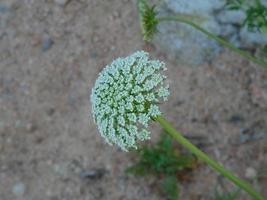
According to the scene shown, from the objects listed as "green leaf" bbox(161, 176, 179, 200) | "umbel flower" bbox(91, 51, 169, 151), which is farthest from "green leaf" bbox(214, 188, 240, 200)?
"umbel flower" bbox(91, 51, 169, 151)

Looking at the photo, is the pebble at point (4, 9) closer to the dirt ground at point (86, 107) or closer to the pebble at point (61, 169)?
the dirt ground at point (86, 107)

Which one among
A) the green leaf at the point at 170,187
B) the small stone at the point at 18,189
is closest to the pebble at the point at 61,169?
the small stone at the point at 18,189

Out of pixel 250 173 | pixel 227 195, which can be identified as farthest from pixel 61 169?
pixel 250 173

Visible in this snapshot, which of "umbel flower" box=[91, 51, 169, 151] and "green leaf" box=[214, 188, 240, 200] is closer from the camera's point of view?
"umbel flower" box=[91, 51, 169, 151]

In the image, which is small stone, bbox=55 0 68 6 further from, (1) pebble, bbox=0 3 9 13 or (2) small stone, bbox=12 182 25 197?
(2) small stone, bbox=12 182 25 197

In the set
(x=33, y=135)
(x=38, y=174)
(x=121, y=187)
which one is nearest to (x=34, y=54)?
(x=33, y=135)

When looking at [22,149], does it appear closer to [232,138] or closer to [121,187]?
[121,187]
